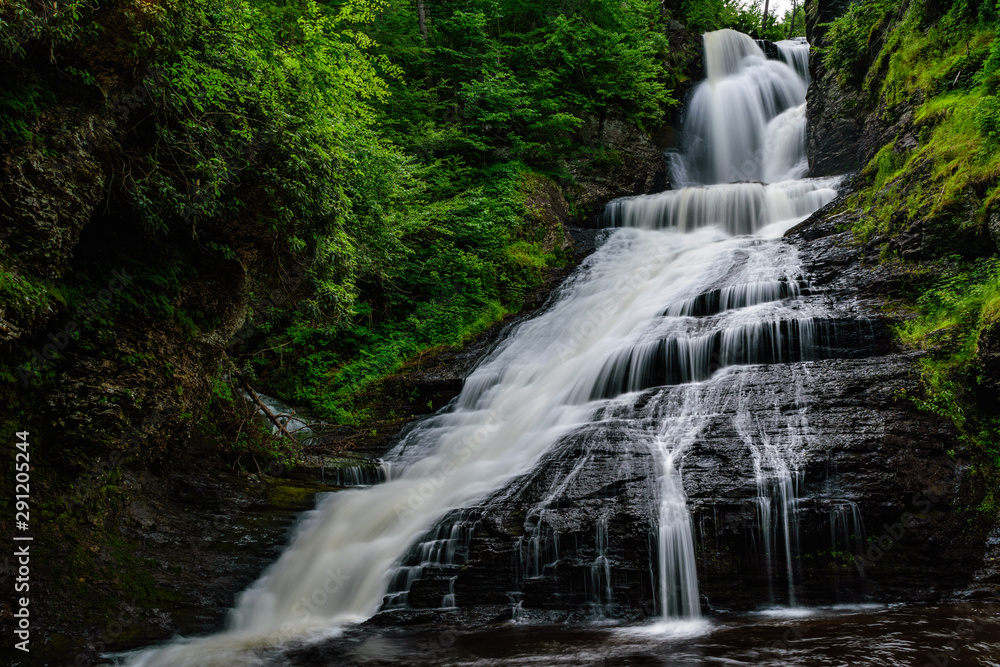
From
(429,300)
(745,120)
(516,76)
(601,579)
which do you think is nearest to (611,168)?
(516,76)

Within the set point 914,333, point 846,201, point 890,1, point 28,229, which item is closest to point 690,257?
point 846,201

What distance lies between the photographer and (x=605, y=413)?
314 inches

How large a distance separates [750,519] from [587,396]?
3.62m

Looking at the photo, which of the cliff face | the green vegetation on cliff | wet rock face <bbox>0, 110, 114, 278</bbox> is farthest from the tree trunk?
wet rock face <bbox>0, 110, 114, 278</bbox>

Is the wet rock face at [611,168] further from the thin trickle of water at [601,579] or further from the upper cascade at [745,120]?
the thin trickle of water at [601,579]

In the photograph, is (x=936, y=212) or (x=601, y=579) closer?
(x=601, y=579)

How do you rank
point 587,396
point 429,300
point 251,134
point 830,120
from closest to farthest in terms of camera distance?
point 251,134 → point 587,396 → point 429,300 → point 830,120

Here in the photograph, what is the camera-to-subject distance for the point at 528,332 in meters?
12.6

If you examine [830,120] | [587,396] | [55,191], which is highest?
[830,120]

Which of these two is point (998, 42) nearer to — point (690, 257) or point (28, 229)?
point (690, 257)

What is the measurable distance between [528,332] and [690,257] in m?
4.15

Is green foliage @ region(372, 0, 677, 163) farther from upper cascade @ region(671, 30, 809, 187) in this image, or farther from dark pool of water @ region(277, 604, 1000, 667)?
dark pool of water @ region(277, 604, 1000, 667)

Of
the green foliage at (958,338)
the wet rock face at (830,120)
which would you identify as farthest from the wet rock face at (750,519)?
the wet rock face at (830,120)

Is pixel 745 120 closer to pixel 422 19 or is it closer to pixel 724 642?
pixel 422 19
